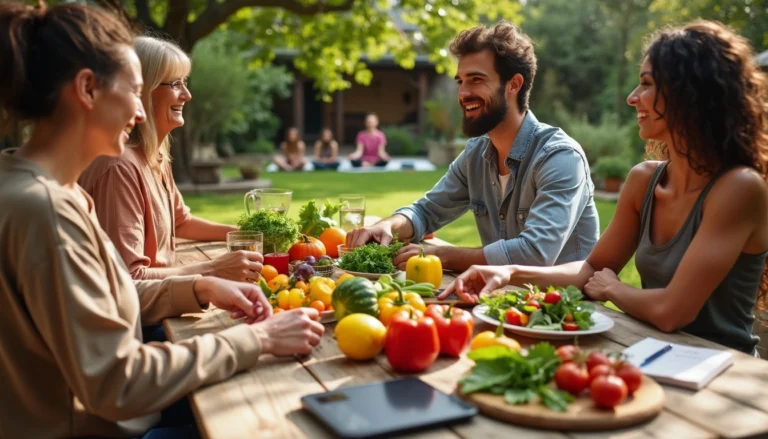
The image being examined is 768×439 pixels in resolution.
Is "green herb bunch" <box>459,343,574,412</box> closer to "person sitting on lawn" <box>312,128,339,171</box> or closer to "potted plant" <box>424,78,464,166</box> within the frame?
"person sitting on lawn" <box>312,128,339,171</box>

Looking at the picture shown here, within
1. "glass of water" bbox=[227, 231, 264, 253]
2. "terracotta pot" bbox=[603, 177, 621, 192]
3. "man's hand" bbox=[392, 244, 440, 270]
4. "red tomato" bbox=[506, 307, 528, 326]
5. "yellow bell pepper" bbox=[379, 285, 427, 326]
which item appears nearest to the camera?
"yellow bell pepper" bbox=[379, 285, 427, 326]

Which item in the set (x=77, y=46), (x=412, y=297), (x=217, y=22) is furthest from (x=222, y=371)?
(x=217, y=22)

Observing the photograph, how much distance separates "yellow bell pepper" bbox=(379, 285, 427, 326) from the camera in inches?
87.3

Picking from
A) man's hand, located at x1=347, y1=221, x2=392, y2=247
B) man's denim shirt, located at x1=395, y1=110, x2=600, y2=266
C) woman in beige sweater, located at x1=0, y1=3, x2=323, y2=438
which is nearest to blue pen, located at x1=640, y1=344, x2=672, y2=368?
woman in beige sweater, located at x1=0, y1=3, x2=323, y2=438

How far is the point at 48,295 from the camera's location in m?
1.77

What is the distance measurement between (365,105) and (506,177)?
95.6 ft

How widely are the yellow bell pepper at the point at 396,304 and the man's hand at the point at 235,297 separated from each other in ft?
1.19

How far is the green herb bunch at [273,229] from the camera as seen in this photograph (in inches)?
136

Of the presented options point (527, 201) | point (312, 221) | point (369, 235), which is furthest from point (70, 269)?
point (527, 201)

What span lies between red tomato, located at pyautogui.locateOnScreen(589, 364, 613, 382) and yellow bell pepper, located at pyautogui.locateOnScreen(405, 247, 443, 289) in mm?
1217

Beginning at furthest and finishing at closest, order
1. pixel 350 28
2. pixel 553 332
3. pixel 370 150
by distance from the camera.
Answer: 1. pixel 370 150
2. pixel 350 28
3. pixel 553 332

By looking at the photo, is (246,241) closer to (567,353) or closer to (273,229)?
(273,229)

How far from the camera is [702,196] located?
8.71 feet

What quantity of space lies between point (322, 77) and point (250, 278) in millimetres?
14079
